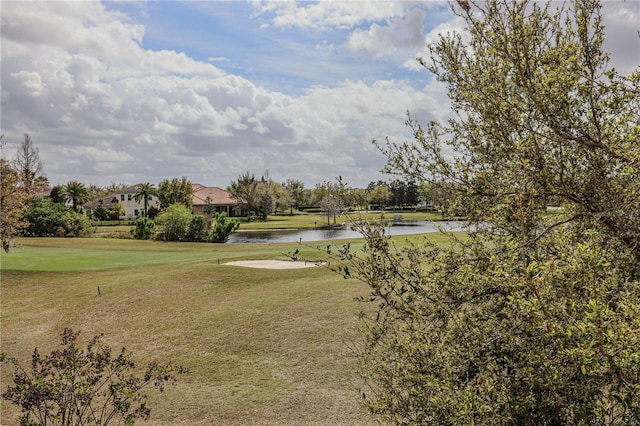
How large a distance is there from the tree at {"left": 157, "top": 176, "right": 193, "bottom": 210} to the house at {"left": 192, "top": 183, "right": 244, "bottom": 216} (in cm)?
910

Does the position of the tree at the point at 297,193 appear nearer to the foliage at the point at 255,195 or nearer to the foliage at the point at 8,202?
the foliage at the point at 255,195

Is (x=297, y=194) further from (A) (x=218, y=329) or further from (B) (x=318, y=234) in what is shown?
(A) (x=218, y=329)

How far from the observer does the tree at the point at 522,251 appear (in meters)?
2.79

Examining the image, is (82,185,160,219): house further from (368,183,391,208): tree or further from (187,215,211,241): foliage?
(368,183,391,208): tree

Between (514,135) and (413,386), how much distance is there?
7.77 ft

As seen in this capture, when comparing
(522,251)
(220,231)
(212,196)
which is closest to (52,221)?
(220,231)

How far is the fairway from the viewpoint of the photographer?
8828 millimetres

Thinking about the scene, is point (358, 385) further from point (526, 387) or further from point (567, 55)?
point (567, 55)

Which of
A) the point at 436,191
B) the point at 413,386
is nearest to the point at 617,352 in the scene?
the point at 413,386

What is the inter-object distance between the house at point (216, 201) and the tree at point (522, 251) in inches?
3586

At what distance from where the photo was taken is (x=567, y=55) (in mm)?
3910

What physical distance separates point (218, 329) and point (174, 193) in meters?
73.1

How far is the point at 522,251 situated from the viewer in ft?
10.4

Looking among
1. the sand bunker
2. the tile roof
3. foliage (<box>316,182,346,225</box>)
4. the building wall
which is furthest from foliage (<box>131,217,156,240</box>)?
foliage (<box>316,182,346,225</box>)
